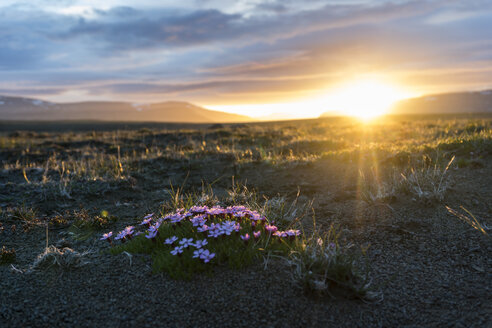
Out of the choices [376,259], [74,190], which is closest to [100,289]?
[376,259]

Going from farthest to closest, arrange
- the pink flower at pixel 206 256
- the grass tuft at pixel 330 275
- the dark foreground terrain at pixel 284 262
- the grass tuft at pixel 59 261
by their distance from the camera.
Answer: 1. the grass tuft at pixel 59 261
2. the pink flower at pixel 206 256
3. the grass tuft at pixel 330 275
4. the dark foreground terrain at pixel 284 262

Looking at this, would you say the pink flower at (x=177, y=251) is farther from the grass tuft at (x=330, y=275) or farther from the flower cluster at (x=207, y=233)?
the grass tuft at (x=330, y=275)

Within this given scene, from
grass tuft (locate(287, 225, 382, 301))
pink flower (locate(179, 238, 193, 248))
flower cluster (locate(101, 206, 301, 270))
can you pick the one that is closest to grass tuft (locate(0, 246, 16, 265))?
flower cluster (locate(101, 206, 301, 270))

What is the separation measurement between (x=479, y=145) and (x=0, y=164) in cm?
1517

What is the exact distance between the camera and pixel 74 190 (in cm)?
676

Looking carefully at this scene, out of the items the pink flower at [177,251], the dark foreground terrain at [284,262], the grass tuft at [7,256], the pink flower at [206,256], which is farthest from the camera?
the grass tuft at [7,256]

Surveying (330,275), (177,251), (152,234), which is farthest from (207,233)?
(330,275)

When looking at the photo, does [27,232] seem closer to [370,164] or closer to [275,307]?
[275,307]

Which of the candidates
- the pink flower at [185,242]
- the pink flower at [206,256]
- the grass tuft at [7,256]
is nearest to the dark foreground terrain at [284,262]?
the grass tuft at [7,256]

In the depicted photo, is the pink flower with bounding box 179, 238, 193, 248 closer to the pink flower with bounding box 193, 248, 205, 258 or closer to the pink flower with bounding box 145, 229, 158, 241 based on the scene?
the pink flower with bounding box 193, 248, 205, 258

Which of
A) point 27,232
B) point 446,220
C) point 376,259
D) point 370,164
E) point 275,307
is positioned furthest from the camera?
point 370,164

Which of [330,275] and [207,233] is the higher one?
[207,233]

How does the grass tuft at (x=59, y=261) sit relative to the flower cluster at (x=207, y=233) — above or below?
below

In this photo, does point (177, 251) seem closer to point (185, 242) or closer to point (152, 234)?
point (185, 242)
